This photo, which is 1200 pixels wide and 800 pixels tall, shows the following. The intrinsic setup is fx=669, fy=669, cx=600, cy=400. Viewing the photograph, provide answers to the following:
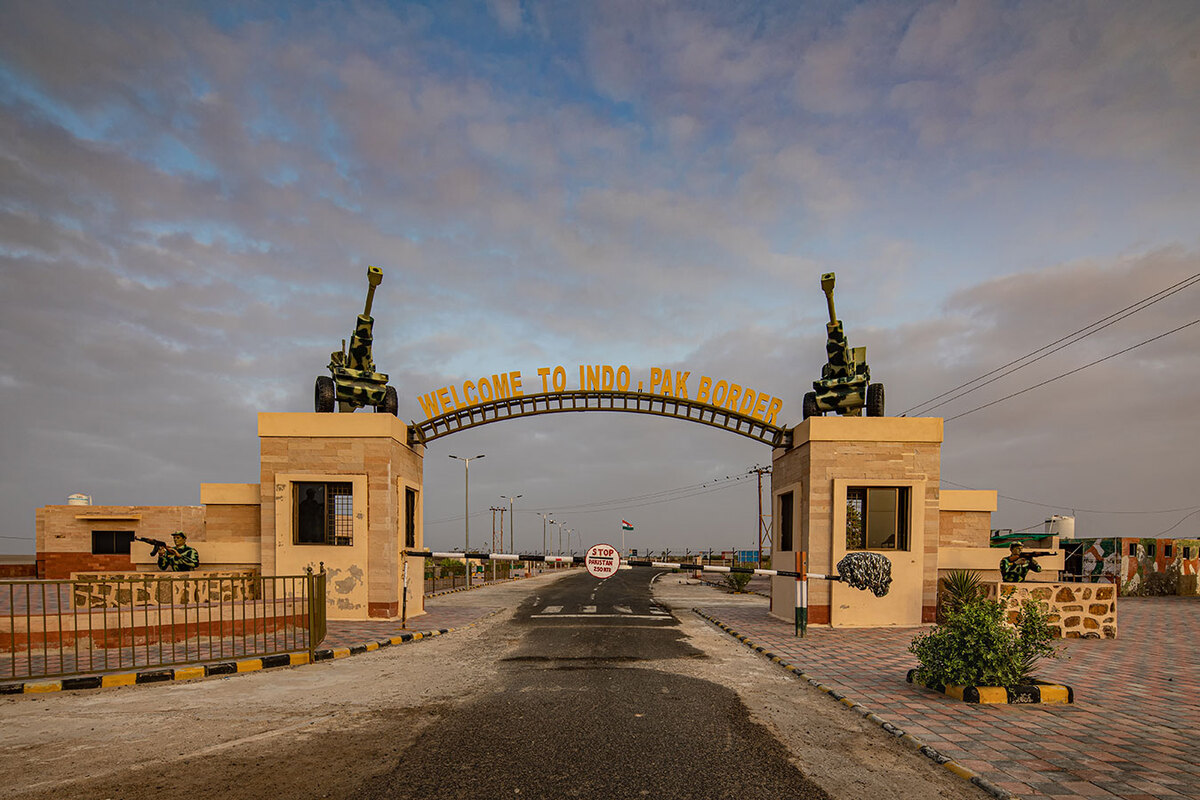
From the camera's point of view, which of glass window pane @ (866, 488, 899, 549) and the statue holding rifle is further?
the statue holding rifle

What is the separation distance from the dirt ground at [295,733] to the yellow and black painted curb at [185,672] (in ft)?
0.89

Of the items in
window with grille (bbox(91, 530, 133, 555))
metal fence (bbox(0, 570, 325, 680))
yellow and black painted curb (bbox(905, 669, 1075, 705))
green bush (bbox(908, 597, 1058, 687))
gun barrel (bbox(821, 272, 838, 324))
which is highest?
gun barrel (bbox(821, 272, 838, 324))

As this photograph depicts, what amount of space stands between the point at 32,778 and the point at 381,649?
841 cm

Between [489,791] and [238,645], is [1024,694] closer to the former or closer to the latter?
[489,791]

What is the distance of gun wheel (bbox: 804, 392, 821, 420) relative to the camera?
66.4 ft

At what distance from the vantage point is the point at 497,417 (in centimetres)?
2214

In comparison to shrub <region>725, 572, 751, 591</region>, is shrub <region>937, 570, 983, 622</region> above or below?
above

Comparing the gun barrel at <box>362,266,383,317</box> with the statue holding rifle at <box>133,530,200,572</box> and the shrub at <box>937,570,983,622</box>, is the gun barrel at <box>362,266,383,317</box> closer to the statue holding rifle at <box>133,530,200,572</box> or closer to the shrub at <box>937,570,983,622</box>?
the statue holding rifle at <box>133,530,200,572</box>

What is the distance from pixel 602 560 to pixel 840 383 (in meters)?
9.64

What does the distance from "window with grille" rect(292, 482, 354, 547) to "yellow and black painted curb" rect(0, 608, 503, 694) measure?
598 cm

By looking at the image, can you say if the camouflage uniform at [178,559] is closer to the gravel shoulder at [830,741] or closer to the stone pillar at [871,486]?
the gravel shoulder at [830,741]

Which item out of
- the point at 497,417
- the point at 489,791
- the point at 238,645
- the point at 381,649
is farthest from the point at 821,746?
the point at 497,417

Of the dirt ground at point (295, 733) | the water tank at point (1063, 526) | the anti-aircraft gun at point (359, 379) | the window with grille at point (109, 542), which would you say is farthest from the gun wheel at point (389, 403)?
the water tank at point (1063, 526)

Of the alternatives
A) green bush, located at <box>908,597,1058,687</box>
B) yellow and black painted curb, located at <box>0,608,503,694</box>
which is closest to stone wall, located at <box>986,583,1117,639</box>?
green bush, located at <box>908,597,1058,687</box>
